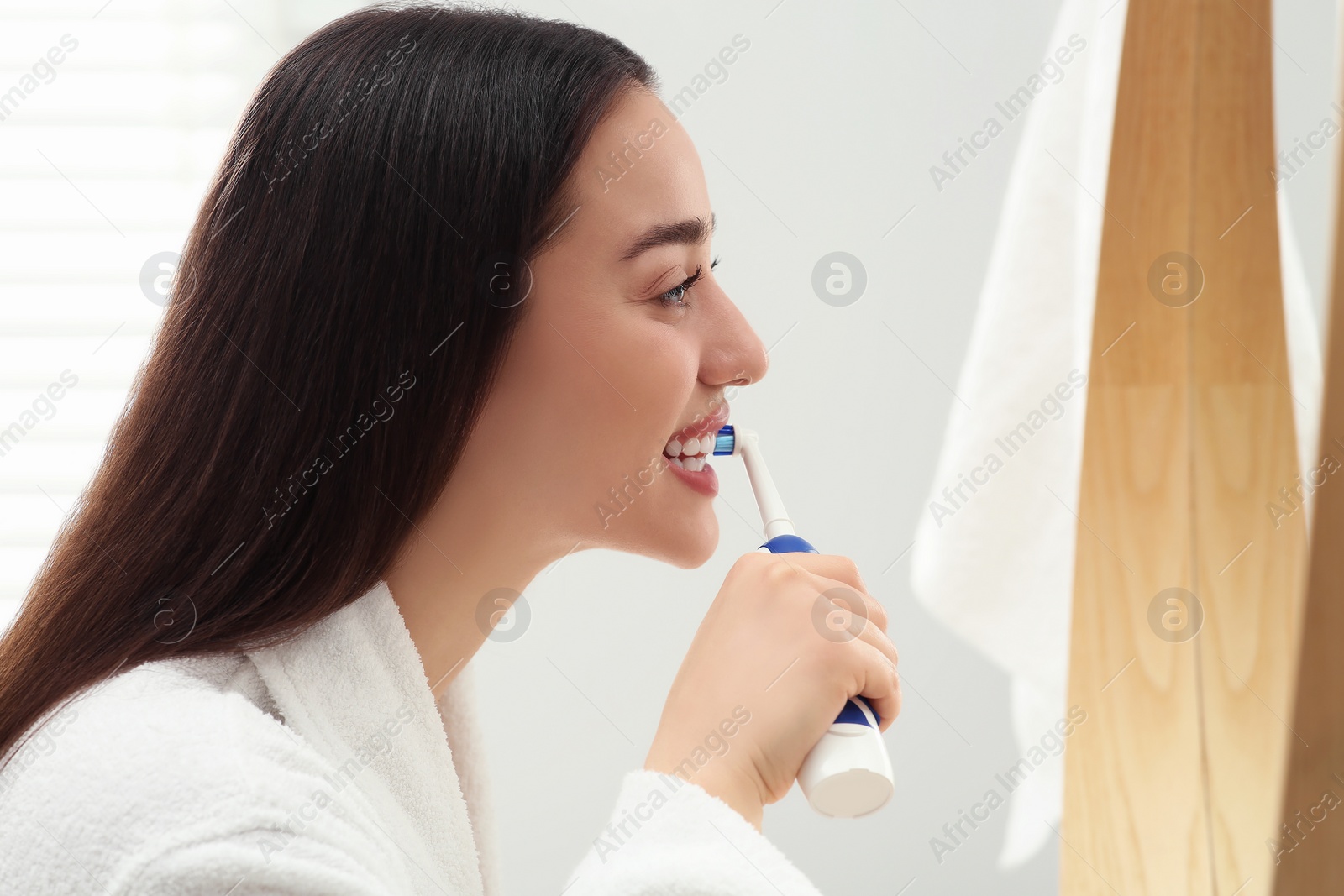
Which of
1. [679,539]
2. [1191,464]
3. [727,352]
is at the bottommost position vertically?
[679,539]

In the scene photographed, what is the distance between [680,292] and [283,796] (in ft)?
1.14

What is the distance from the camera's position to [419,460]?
0.56 metres

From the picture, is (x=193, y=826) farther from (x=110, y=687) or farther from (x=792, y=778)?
(x=792, y=778)

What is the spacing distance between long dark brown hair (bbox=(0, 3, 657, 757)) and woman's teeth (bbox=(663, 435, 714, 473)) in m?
0.13

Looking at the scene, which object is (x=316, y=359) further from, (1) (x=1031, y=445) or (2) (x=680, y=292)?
(1) (x=1031, y=445)

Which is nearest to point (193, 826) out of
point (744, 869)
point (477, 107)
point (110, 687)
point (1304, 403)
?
point (110, 687)

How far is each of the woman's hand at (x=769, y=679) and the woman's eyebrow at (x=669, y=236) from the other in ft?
0.62

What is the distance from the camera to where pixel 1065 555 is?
2.56ft

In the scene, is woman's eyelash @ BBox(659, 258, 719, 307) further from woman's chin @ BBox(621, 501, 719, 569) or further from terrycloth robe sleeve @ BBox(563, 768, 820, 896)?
terrycloth robe sleeve @ BBox(563, 768, 820, 896)

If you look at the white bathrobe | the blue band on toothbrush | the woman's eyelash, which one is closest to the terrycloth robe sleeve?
the white bathrobe

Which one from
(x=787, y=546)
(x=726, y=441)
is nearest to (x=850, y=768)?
(x=787, y=546)

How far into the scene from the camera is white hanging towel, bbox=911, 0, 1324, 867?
2.44 feet

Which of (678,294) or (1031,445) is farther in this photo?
(1031,445)

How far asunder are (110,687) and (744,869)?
30 cm
